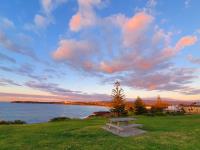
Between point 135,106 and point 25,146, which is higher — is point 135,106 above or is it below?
above

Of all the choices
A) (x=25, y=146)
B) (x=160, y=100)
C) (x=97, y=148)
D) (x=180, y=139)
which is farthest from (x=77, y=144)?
(x=160, y=100)

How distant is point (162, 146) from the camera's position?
11.4 m

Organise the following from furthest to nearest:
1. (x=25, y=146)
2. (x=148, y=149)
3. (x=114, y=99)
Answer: (x=114, y=99)
(x=25, y=146)
(x=148, y=149)

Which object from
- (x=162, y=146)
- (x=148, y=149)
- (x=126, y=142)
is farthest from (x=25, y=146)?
(x=162, y=146)

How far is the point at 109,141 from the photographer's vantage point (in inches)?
494

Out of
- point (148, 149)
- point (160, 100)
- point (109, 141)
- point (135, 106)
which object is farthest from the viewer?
point (160, 100)

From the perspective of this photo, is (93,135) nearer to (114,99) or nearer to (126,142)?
(126,142)

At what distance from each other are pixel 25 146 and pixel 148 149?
259 inches

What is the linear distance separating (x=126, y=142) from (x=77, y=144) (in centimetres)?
284

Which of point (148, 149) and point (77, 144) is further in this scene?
point (77, 144)

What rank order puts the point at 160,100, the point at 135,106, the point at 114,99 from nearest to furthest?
the point at 135,106
the point at 114,99
the point at 160,100

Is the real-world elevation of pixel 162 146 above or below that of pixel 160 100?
below

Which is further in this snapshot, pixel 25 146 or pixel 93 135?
pixel 93 135

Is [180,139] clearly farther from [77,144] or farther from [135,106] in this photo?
[135,106]
